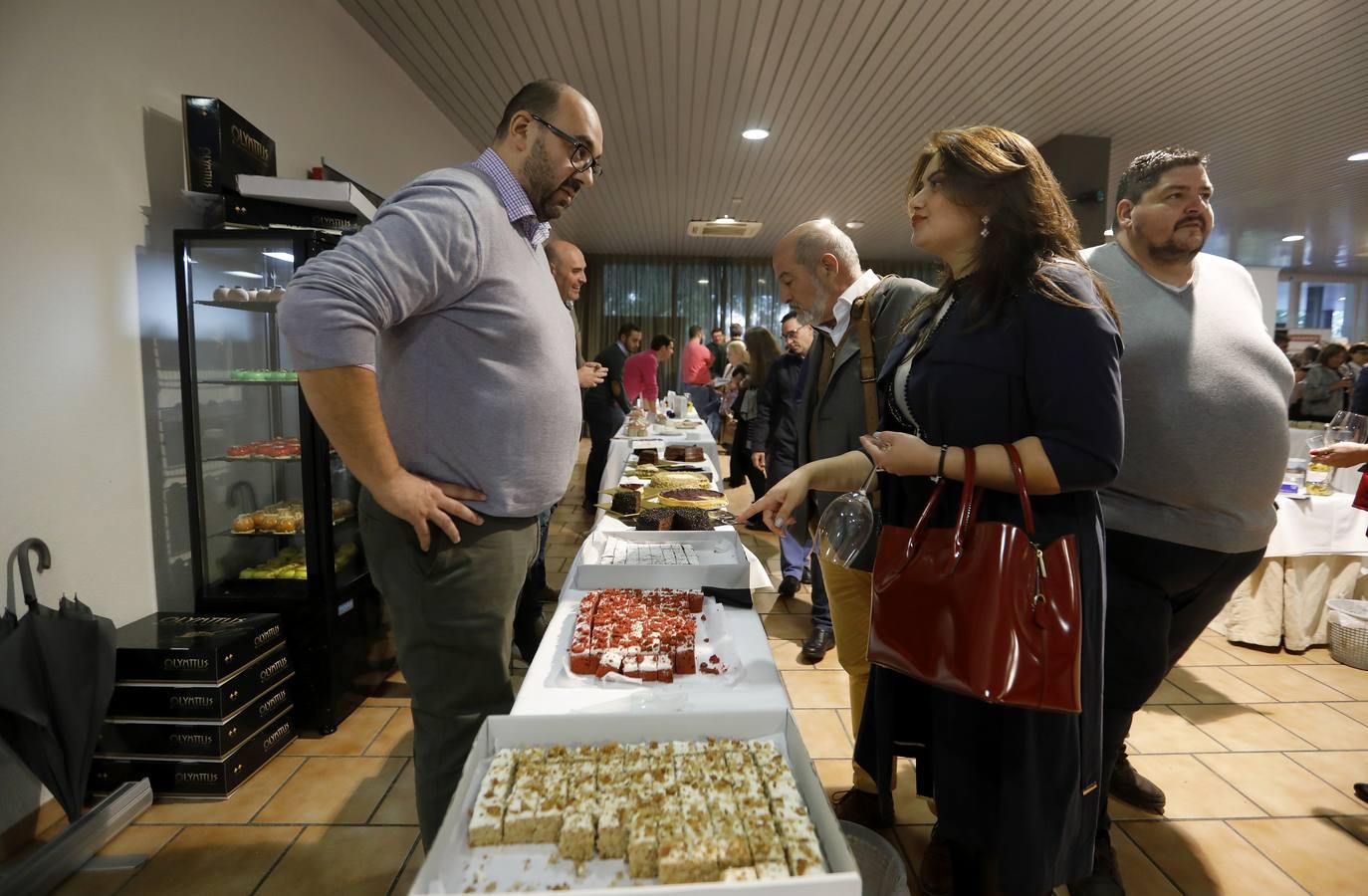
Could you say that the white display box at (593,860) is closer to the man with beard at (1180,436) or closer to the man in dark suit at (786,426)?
the man with beard at (1180,436)

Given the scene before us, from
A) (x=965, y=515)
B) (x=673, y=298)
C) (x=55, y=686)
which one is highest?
(x=673, y=298)

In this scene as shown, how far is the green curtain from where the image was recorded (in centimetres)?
1361

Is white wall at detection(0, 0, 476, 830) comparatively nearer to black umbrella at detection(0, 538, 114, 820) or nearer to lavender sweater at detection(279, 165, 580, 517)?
black umbrella at detection(0, 538, 114, 820)

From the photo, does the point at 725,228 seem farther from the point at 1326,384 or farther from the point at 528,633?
the point at 528,633

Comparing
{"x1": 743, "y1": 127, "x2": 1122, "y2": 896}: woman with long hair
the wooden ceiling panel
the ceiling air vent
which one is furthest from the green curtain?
{"x1": 743, "y1": 127, "x2": 1122, "y2": 896}: woman with long hair

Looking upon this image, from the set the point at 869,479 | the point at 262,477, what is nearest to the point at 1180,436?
the point at 869,479

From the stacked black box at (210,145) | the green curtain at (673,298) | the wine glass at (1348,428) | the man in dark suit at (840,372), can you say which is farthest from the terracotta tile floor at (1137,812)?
the green curtain at (673,298)

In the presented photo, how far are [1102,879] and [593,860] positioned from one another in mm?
1673

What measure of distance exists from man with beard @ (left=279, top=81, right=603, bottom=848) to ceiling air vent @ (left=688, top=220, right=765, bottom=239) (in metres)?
8.34

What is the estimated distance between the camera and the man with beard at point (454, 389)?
1.14 meters

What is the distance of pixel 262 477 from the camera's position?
119 inches

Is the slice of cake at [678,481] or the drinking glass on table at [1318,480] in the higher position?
the slice of cake at [678,481]

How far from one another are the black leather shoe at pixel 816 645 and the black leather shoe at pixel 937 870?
1462 millimetres

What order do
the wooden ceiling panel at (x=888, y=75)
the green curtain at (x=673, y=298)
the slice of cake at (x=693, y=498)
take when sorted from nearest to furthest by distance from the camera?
the slice of cake at (x=693, y=498)
the wooden ceiling panel at (x=888, y=75)
the green curtain at (x=673, y=298)
